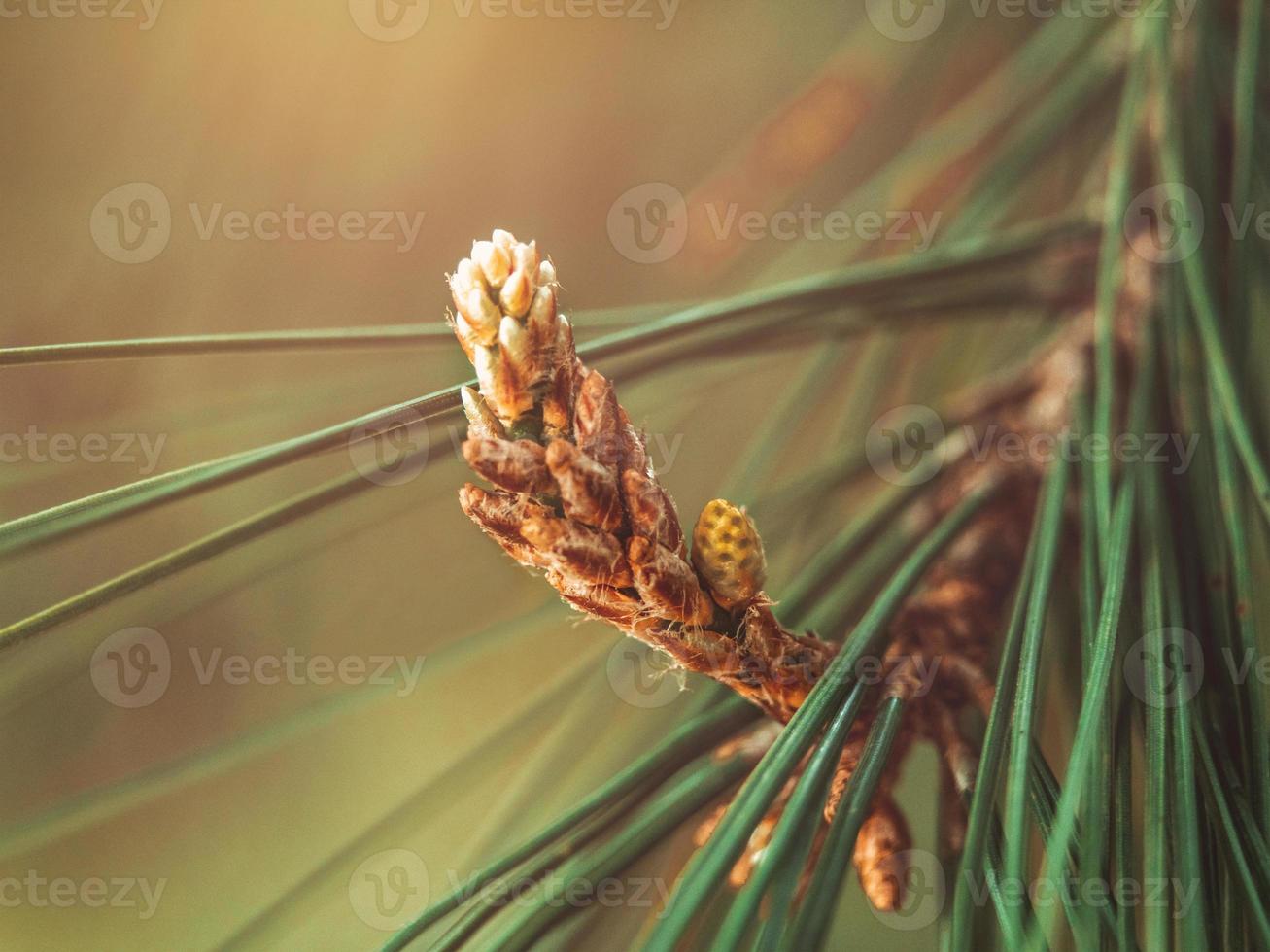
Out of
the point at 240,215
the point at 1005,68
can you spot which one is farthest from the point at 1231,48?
the point at 240,215

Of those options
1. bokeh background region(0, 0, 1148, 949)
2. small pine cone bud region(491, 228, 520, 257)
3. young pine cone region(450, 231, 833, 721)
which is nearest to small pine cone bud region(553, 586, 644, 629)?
young pine cone region(450, 231, 833, 721)

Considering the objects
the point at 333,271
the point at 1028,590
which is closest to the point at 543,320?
the point at 1028,590

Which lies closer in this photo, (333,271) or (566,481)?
(566,481)

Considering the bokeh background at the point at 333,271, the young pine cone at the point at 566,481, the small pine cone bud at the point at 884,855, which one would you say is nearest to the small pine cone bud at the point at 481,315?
the young pine cone at the point at 566,481

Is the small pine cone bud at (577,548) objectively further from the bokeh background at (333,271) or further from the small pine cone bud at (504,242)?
the bokeh background at (333,271)

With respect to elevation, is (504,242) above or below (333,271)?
below

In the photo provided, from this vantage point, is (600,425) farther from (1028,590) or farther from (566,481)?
(1028,590)

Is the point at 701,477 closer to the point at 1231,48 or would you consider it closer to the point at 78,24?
the point at 1231,48
